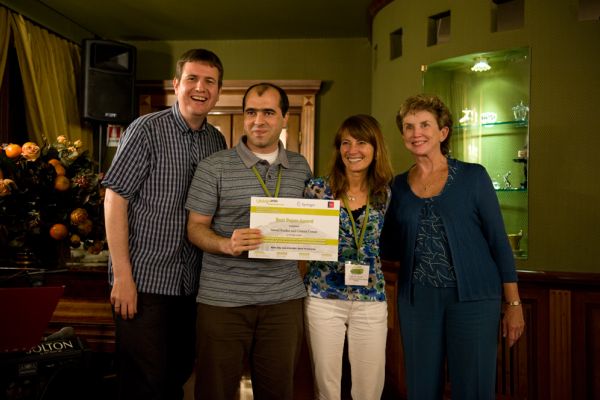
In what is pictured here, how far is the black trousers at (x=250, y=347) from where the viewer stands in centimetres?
160

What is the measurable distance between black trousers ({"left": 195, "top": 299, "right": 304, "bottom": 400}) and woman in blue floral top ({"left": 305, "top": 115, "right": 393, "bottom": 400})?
0.28ft

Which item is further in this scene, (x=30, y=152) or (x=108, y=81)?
(x=108, y=81)

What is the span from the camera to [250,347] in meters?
1.68

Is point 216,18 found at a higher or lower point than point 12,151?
higher

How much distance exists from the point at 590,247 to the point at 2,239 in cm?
296

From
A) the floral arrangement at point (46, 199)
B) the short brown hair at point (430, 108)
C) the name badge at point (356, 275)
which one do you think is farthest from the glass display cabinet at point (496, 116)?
the floral arrangement at point (46, 199)

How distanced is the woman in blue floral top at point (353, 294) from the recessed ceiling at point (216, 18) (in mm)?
2739

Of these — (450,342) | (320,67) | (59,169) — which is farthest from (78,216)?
(320,67)

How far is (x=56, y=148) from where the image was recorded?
81.3 inches

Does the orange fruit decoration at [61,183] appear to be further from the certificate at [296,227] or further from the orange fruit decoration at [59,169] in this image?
the certificate at [296,227]

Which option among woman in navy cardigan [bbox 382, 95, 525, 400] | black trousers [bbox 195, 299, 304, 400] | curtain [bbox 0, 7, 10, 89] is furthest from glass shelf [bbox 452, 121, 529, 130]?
curtain [bbox 0, 7, 10, 89]

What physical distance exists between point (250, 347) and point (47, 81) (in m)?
3.82

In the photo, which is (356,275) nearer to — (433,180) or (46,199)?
(433,180)

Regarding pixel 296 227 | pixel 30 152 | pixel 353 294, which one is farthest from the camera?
pixel 30 152
